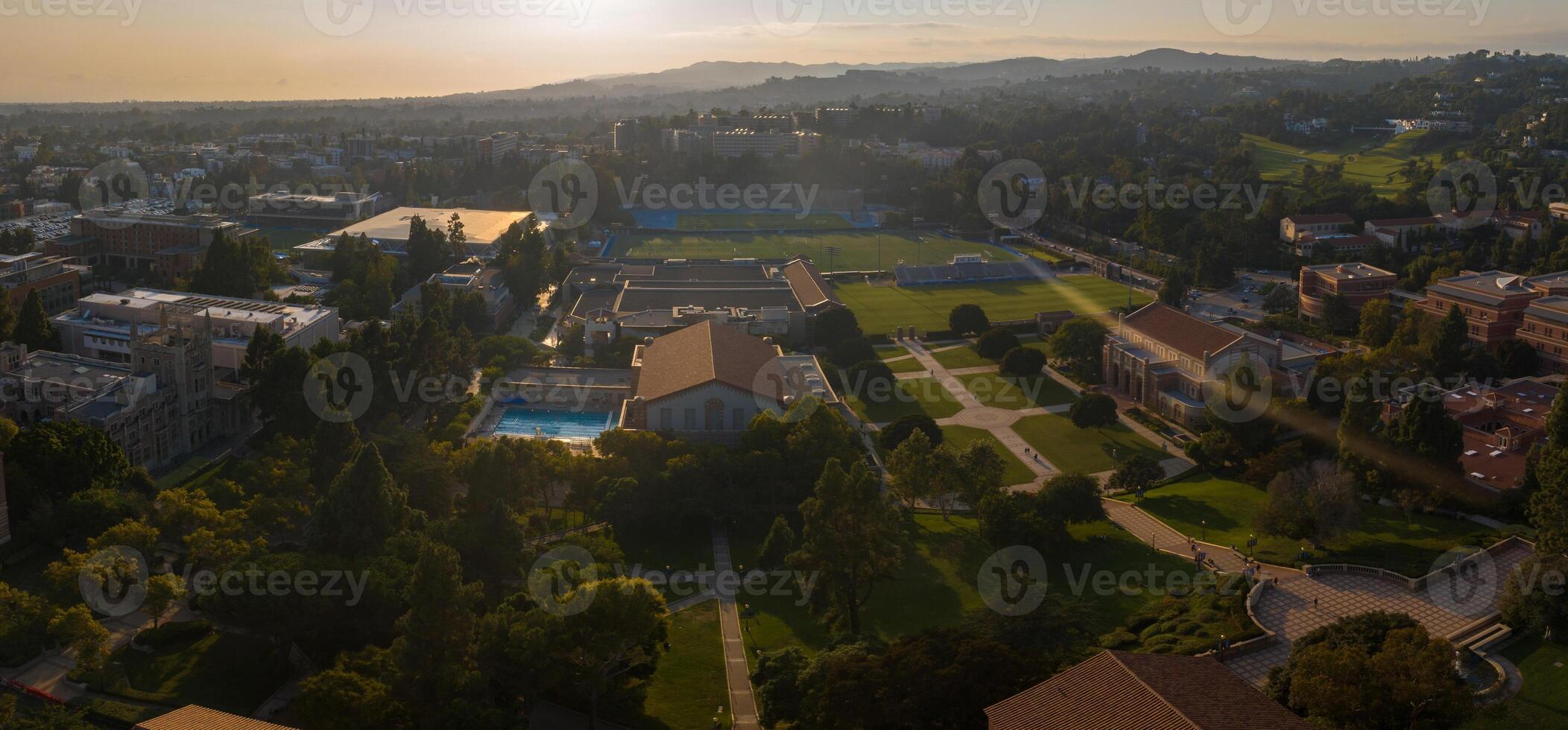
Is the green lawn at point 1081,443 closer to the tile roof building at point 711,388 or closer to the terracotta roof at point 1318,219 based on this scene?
the tile roof building at point 711,388

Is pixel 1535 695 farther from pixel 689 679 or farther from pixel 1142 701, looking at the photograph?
pixel 689 679

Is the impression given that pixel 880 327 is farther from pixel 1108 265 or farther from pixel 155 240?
pixel 155 240

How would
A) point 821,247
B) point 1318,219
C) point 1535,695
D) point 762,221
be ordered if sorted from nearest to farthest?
point 1535,695 → point 1318,219 → point 821,247 → point 762,221

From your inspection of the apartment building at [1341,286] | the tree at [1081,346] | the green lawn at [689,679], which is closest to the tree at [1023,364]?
the tree at [1081,346]

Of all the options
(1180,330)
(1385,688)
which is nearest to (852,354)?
(1180,330)

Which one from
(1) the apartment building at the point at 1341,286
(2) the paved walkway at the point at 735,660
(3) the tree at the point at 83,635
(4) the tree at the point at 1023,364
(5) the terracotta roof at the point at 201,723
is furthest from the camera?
(1) the apartment building at the point at 1341,286

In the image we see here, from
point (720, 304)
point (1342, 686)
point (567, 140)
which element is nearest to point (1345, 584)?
point (1342, 686)
